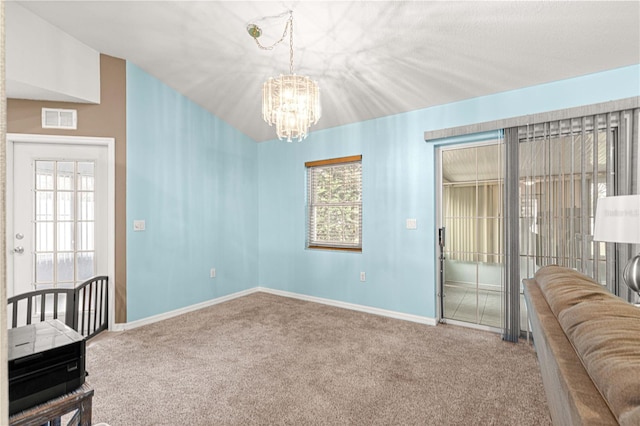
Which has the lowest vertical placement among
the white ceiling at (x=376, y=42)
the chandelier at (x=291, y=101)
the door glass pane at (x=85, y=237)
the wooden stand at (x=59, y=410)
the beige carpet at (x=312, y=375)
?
the beige carpet at (x=312, y=375)

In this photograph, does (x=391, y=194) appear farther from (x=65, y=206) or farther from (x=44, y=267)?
(x=44, y=267)

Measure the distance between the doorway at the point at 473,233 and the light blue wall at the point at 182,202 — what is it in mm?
2880

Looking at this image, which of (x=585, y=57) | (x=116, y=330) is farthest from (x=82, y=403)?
(x=585, y=57)

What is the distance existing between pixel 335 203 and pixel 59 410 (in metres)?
3.63

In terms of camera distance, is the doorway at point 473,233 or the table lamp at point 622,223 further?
the doorway at point 473,233

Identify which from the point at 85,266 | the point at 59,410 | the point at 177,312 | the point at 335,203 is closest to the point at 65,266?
the point at 85,266

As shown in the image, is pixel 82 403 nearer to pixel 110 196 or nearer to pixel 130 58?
pixel 110 196

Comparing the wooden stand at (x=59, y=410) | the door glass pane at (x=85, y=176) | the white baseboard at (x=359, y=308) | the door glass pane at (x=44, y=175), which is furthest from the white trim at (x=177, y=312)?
the wooden stand at (x=59, y=410)

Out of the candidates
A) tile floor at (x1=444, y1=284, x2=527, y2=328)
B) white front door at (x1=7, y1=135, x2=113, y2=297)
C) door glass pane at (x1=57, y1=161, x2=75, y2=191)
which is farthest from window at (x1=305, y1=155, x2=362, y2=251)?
door glass pane at (x1=57, y1=161, x2=75, y2=191)

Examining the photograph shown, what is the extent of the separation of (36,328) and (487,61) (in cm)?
342

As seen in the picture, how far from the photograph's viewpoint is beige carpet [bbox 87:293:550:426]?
6.29ft

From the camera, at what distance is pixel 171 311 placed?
12.4 ft

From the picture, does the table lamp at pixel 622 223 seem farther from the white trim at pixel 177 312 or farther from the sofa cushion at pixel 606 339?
the white trim at pixel 177 312

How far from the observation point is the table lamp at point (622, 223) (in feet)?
5.31
